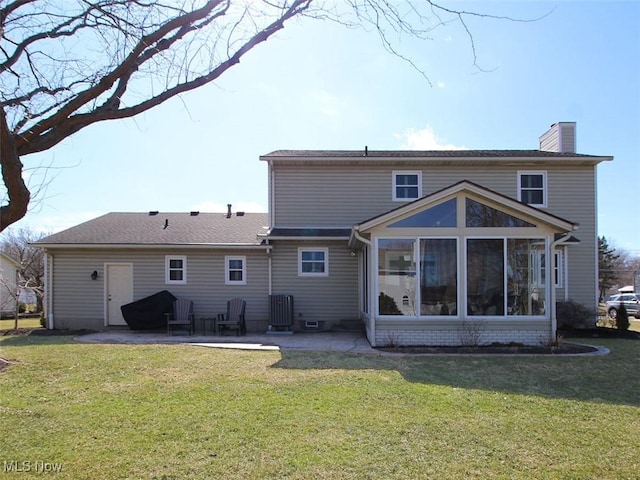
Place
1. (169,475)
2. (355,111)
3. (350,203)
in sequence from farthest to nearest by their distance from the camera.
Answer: (350,203) → (355,111) → (169,475)

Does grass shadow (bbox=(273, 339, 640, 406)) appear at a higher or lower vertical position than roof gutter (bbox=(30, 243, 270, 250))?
lower

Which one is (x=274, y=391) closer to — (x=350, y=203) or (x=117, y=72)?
(x=117, y=72)

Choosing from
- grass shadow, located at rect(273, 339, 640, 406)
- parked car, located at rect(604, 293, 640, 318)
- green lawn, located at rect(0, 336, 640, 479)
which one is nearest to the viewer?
green lawn, located at rect(0, 336, 640, 479)

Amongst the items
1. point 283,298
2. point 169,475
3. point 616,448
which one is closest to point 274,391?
point 169,475

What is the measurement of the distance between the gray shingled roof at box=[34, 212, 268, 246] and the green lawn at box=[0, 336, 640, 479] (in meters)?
6.08

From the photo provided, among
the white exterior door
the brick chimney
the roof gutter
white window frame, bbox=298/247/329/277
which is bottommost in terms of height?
the white exterior door

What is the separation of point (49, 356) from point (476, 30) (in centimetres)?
905

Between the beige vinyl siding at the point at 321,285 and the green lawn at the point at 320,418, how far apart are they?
206 inches

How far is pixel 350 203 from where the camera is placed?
45.5 ft

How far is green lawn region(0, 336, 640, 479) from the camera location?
146 inches

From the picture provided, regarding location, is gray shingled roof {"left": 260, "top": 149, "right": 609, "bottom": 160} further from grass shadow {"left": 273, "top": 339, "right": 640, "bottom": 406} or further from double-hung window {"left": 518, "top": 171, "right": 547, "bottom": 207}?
grass shadow {"left": 273, "top": 339, "right": 640, "bottom": 406}

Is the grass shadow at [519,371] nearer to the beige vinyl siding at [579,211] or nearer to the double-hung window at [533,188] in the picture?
the beige vinyl siding at [579,211]

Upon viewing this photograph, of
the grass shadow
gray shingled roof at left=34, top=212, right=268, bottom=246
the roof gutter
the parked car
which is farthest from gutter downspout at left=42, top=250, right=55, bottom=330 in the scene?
the parked car

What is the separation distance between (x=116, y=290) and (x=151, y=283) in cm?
125
